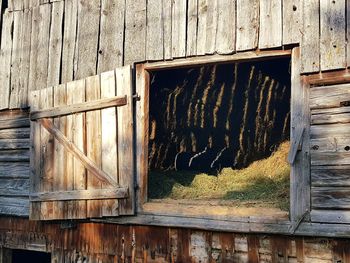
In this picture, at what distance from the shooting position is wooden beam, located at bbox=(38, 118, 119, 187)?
532cm

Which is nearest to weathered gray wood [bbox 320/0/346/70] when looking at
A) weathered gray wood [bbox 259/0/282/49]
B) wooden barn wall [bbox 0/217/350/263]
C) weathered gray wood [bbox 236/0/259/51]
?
weathered gray wood [bbox 259/0/282/49]

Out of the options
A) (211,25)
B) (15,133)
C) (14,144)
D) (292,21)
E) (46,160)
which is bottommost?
(46,160)

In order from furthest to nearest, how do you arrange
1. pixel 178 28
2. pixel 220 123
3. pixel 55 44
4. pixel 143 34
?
pixel 220 123, pixel 55 44, pixel 143 34, pixel 178 28

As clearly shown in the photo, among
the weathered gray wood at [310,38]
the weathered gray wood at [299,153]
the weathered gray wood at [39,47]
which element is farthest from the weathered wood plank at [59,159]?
the weathered gray wood at [310,38]

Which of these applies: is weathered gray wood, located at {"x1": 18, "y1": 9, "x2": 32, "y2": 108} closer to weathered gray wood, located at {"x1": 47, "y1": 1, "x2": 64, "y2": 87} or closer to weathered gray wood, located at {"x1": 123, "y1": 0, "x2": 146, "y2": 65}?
weathered gray wood, located at {"x1": 47, "y1": 1, "x2": 64, "y2": 87}

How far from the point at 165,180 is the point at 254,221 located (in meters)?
2.41

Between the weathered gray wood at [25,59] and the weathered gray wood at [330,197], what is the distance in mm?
4255

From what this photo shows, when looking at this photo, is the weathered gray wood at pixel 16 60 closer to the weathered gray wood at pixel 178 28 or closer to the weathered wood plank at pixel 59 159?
the weathered wood plank at pixel 59 159

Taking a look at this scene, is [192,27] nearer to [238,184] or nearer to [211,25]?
[211,25]

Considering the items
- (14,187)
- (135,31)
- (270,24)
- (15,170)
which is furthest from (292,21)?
(14,187)

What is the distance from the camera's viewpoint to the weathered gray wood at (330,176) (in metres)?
4.22

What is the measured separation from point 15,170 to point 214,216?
132 inches

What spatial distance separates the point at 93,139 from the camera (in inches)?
216

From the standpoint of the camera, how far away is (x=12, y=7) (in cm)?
674
